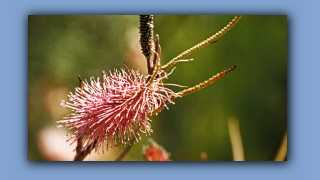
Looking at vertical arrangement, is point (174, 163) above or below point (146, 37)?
below

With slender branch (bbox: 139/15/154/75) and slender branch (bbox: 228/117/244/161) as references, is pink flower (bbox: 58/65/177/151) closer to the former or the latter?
slender branch (bbox: 139/15/154/75)

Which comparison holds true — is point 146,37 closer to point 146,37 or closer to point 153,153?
point 146,37

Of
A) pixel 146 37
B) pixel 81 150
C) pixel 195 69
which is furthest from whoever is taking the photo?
pixel 195 69

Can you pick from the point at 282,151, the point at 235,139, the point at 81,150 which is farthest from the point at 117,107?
the point at 282,151

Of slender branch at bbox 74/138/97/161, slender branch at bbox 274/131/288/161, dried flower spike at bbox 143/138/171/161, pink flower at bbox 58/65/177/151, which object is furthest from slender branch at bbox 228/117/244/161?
slender branch at bbox 74/138/97/161

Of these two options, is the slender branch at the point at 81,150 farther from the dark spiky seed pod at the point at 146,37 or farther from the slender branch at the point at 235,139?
the slender branch at the point at 235,139
